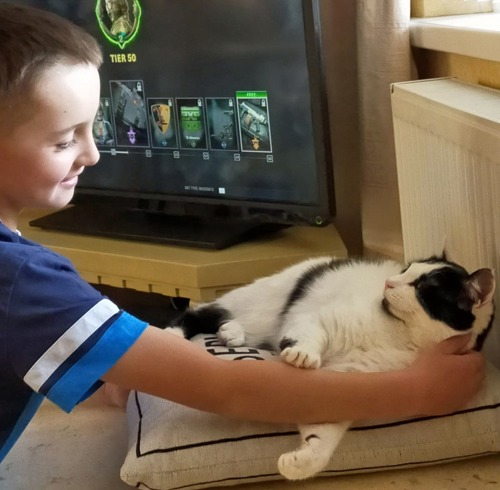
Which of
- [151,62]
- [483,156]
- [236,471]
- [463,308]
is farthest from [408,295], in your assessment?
[151,62]

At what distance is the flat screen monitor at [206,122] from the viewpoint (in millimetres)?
1596

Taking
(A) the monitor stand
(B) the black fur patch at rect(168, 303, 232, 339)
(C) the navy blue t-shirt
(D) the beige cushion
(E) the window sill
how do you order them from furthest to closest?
1. (A) the monitor stand
2. (B) the black fur patch at rect(168, 303, 232, 339)
3. (E) the window sill
4. (D) the beige cushion
5. (C) the navy blue t-shirt

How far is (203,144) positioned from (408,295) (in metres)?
0.89

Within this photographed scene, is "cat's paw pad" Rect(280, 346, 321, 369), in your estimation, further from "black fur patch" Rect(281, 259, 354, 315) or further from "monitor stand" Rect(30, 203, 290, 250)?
"monitor stand" Rect(30, 203, 290, 250)

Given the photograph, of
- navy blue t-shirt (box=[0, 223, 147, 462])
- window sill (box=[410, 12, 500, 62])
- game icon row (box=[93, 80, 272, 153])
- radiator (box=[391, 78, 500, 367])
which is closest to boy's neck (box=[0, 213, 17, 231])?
navy blue t-shirt (box=[0, 223, 147, 462])

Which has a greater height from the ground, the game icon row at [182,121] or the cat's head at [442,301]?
the game icon row at [182,121]

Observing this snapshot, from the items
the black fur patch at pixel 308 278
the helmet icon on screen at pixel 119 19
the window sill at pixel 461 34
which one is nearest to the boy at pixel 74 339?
the black fur patch at pixel 308 278

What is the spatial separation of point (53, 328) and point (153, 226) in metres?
1.09

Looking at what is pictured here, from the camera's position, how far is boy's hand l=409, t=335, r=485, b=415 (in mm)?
906

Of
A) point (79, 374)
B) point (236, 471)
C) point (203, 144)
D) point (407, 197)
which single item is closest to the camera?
point (79, 374)

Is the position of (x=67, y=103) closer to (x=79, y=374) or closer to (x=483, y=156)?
(x=79, y=374)

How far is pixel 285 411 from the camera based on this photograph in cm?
88

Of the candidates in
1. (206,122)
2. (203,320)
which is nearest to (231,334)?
(203,320)

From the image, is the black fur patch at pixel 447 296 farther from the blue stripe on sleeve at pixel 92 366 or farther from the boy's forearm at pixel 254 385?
the blue stripe on sleeve at pixel 92 366
